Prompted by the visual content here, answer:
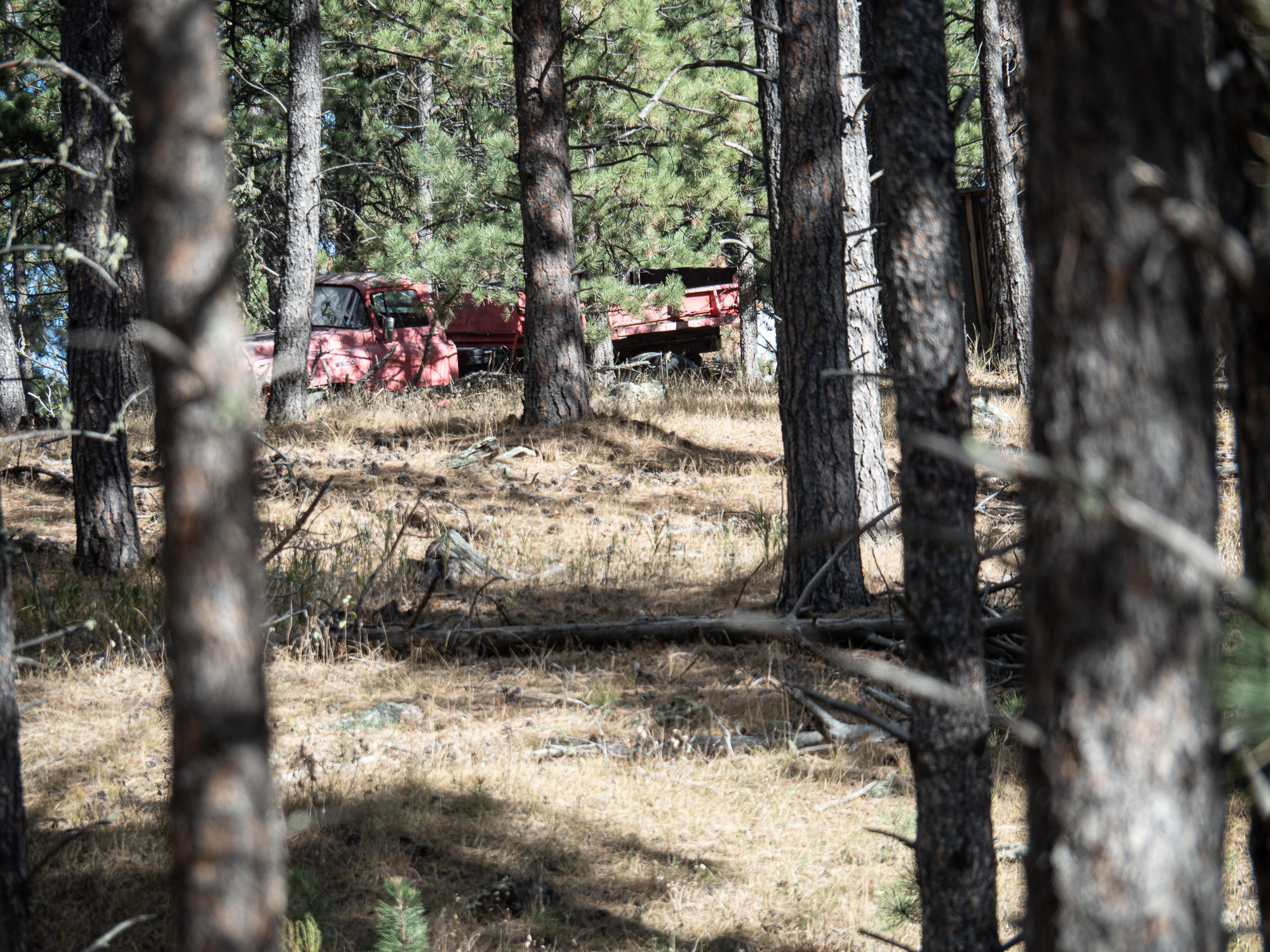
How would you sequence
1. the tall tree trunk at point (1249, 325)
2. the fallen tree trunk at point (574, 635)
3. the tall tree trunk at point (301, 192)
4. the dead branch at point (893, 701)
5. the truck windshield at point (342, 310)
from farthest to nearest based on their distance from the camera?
the truck windshield at point (342, 310) < the tall tree trunk at point (301, 192) < the fallen tree trunk at point (574, 635) < the dead branch at point (893, 701) < the tall tree trunk at point (1249, 325)

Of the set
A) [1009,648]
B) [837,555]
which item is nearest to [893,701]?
[1009,648]

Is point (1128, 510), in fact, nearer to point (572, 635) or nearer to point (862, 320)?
point (572, 635)

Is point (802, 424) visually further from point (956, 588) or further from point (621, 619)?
point (956, 588)

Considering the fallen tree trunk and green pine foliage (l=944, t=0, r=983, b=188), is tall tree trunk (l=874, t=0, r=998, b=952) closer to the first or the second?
the fallen tree trunk

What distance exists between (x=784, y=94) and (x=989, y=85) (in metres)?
7.88

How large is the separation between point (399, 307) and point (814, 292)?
9596 millimetres

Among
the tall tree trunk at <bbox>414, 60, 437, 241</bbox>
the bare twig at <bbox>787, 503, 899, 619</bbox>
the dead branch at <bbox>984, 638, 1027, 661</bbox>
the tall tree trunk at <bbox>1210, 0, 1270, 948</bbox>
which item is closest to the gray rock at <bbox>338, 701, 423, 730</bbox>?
the bare twig at <bbox>787, 503, 899, 619</bbox>

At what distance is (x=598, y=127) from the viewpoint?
1455 cm

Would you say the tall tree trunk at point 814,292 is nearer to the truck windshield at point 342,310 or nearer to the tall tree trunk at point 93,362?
the tall tree trunk at point 93,362

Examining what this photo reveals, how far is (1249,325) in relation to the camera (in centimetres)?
166

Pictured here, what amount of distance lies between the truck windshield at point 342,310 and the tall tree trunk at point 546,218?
4711 mm

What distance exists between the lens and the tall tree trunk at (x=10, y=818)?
8.10 feet

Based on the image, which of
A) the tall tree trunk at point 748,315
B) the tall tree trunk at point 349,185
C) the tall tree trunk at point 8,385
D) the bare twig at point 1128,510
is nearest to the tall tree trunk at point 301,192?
the tall tree trunk at point 8,385

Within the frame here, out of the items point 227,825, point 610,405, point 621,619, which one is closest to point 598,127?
point 610,405
